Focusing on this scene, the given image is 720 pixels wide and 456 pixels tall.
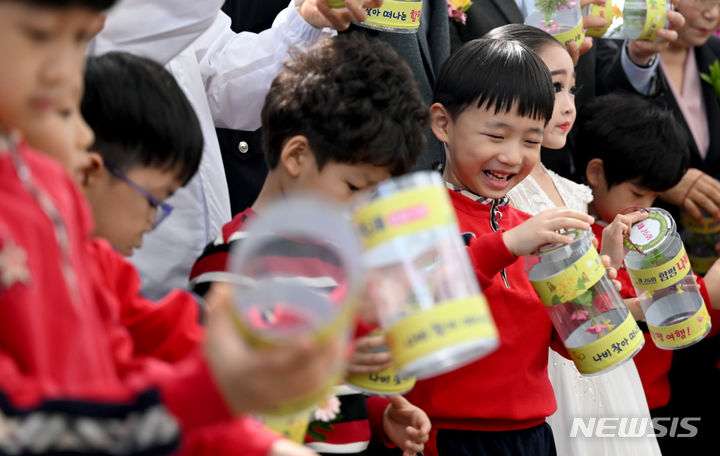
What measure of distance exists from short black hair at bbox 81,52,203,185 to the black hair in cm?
39

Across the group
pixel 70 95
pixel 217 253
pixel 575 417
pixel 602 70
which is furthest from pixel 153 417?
pixel 602 70

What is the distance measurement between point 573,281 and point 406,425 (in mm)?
405

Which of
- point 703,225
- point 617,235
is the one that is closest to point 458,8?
point 617,235

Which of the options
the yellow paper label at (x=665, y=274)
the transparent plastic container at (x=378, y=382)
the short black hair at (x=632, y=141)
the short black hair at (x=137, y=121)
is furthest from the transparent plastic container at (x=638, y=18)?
the short black hair at (x=137, y=121)

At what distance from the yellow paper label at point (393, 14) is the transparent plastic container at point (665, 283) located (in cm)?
72

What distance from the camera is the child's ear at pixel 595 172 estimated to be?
273 centimetres

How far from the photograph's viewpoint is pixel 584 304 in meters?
1.79

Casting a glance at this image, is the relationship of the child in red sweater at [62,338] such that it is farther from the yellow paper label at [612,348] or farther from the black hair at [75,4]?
the yellow paper label at [612,348]

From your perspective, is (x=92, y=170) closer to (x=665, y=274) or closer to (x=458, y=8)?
(x=665, y=274)

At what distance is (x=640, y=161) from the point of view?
2.66 metres

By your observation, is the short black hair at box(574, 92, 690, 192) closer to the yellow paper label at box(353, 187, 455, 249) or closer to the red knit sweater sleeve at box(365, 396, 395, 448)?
the red knit sweater sleeve at box(365, 396, 395, 448)

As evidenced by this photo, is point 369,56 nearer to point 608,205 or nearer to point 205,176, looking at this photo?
point 205,176

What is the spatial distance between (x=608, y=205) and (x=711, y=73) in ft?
2.78

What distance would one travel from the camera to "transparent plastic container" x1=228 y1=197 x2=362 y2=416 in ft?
2.47
